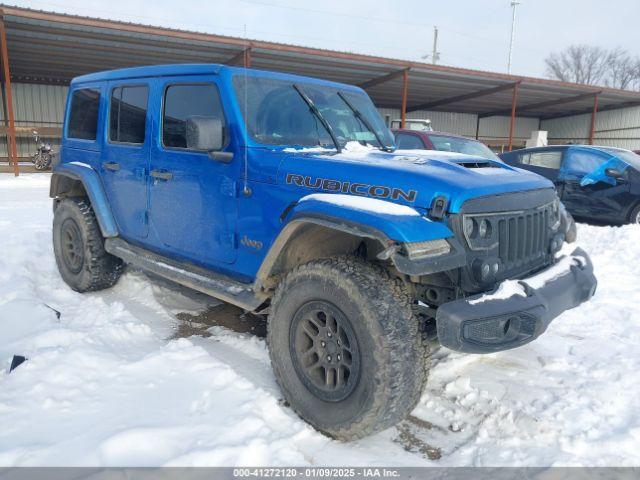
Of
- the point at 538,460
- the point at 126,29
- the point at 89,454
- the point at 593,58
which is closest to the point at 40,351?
the point at 89,454

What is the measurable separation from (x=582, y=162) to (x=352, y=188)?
7337mm

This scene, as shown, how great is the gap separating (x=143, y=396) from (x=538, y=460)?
Result: 2.19 m

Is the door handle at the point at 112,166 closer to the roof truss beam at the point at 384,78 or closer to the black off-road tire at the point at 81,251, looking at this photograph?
the black off-road tire at the point at 81,251

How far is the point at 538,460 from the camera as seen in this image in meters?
2.49

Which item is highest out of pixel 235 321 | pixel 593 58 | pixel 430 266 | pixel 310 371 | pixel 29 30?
pixel 593 58

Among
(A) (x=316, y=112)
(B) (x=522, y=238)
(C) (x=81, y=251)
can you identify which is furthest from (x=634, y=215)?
(C) (x=81, y=251)

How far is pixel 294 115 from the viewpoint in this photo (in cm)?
341

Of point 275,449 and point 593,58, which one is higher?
point 593,58

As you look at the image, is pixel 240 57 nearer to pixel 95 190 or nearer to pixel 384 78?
pixel 384 78

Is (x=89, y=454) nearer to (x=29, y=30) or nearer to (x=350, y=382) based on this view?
(x=350, y=382)

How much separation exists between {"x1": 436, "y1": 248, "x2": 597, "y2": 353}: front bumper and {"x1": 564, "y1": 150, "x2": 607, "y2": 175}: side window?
21.8 ft

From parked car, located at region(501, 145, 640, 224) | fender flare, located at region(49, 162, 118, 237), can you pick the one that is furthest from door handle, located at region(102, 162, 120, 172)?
parked car, located at region(501, 145, 640, 224)

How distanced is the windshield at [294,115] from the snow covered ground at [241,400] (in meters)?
1.56

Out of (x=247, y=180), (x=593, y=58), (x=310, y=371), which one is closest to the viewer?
(x=310, y=371)
